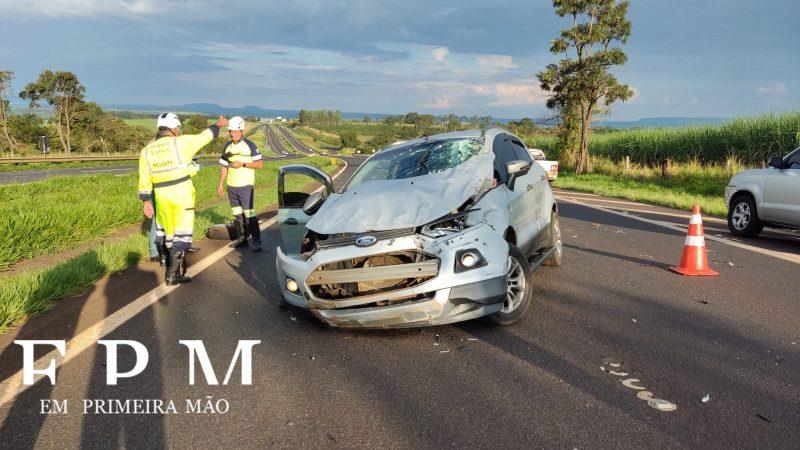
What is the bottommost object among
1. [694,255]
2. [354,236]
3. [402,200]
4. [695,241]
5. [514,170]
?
[694,255]

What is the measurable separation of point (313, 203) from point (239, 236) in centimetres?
402

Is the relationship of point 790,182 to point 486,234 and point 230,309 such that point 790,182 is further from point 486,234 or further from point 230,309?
point 230,309

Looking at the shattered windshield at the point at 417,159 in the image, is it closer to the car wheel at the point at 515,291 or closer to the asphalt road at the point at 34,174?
the car wheel at the point at 515,291

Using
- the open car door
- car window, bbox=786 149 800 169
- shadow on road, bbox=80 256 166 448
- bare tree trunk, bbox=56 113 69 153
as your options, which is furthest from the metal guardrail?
car window, bbox=786 149 800 169

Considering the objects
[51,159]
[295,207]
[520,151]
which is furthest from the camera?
[51,159]

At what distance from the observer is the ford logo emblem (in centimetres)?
479

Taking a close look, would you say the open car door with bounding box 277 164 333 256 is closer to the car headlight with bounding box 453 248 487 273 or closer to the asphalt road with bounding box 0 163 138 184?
the car headlight with bounding box 453 248 487 273

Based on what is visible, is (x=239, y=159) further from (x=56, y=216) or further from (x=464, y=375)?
(x=464, y=375)

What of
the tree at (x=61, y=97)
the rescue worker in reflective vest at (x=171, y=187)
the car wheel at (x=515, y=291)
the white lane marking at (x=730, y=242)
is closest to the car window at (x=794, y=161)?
the white lane marking at (x=730, y=242)

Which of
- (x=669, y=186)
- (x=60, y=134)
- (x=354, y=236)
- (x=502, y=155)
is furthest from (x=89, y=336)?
(x=60, y=134)

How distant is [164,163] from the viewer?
7.01 m

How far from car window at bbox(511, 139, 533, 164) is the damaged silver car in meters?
1.10

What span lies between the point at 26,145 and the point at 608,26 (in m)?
55.5

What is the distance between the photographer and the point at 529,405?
359 centimetres
